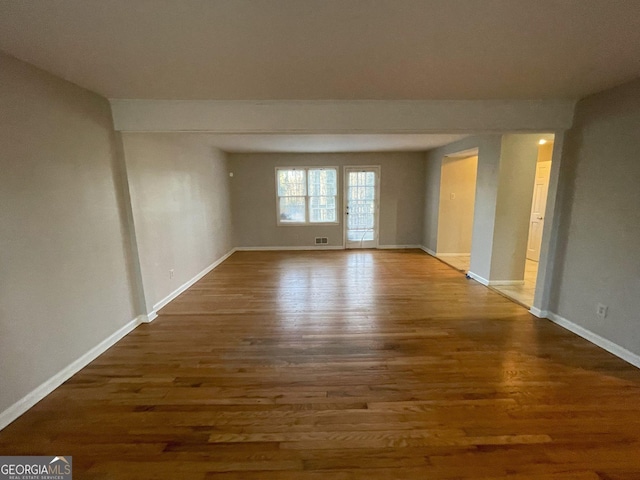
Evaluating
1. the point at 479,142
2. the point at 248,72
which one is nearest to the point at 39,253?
the point at 248,72

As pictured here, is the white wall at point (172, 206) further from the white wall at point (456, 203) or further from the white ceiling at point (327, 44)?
the white wall at point (456, 203)

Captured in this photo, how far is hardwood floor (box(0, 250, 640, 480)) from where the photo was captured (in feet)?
5.09

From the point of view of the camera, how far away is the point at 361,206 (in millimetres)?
7137

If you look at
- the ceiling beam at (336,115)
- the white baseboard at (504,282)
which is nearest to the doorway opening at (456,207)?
the white baseboard at (504,282)

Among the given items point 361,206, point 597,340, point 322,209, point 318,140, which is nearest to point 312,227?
point 322,209

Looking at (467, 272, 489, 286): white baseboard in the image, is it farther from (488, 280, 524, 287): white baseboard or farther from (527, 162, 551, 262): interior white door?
(527, 162, 551, 262): interior white door

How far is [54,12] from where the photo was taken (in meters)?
1.44

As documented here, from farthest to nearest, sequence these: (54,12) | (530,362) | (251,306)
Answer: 1. (251,306)
2. (530,362)
3. (54,12)

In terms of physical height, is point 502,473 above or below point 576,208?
below

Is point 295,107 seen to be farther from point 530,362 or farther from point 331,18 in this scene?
point 530,362

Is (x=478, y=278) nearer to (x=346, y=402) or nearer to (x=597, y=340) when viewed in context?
(x=597, y=340)

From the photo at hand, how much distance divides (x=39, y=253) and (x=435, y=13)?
2.97 meters

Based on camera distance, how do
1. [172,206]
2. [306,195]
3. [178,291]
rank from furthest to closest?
[306,195] → [178,291] → [172,206]

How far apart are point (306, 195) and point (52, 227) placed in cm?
528
